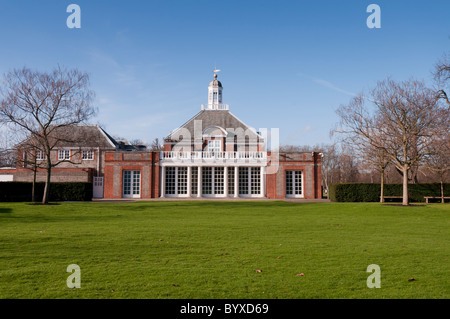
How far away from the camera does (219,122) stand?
41438 mm

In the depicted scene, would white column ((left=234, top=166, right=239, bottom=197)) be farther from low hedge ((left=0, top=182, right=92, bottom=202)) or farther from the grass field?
the grass field

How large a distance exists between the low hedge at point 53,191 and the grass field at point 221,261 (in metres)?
18.9

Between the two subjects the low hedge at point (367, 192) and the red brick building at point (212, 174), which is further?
the red brick building at point (212, 174)

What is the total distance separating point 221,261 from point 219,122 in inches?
1365

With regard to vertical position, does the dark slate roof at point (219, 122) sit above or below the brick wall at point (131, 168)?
above

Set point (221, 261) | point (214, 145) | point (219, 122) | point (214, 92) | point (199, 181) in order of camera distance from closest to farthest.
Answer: point (221, 261) < point (199, 181) < point (214, 145) < point (219, 122) < point (214, 92)

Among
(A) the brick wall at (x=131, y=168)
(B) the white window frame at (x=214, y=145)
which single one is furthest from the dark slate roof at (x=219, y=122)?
(A) the brick wall at (x=131, y=168)

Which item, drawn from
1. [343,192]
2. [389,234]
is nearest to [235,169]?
[343,192]

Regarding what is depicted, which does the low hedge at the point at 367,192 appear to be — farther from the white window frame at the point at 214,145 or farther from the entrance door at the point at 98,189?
the entrance door at the point at 98,189

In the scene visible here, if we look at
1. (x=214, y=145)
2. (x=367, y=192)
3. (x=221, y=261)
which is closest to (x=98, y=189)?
(x=214, y=145)

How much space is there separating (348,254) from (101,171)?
4249 centimetres

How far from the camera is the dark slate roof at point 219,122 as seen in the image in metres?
39.8

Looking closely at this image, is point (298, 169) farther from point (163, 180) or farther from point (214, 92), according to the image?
point (214, 92)

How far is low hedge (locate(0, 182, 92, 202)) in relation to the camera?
29737mm
